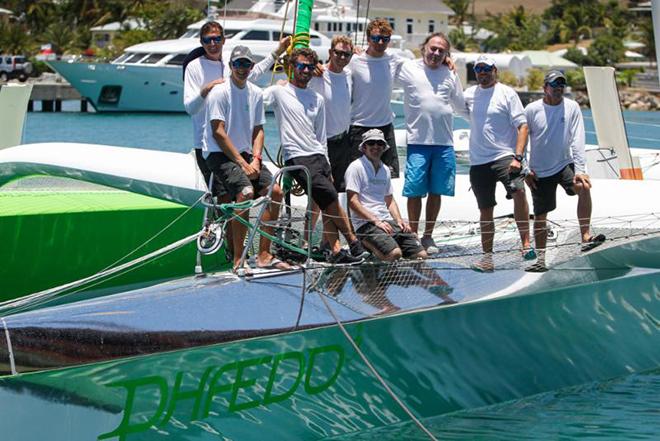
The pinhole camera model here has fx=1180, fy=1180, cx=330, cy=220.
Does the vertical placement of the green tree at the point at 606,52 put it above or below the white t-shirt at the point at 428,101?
below

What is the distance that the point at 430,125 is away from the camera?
749cm

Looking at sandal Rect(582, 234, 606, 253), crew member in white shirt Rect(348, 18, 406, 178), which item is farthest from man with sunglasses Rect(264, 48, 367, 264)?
sandal Rect(582, 234, 606, 253)

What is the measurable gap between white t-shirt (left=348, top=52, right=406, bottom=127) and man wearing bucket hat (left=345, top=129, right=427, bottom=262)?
766 millimetres

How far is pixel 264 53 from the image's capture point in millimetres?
37156

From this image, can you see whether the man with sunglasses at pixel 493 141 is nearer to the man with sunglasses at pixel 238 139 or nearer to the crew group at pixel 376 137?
the crew group at pixel 376 137

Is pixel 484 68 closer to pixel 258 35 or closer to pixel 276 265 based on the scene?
pixel 276 265

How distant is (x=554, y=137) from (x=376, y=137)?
1.63 m

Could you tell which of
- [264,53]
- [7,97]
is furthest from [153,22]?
[7,97]

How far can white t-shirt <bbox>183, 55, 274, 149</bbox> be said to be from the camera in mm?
7055

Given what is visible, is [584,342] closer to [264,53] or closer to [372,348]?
[372,348]

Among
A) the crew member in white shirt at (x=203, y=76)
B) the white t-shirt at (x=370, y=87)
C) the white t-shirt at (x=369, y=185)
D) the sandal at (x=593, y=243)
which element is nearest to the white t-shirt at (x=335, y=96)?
the white t-shirt at (x=370, y=87)

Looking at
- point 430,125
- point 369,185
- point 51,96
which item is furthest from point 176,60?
point 369,185

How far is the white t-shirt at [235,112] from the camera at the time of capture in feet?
22.1

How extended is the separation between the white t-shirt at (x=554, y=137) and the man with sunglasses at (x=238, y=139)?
6.32 feet
